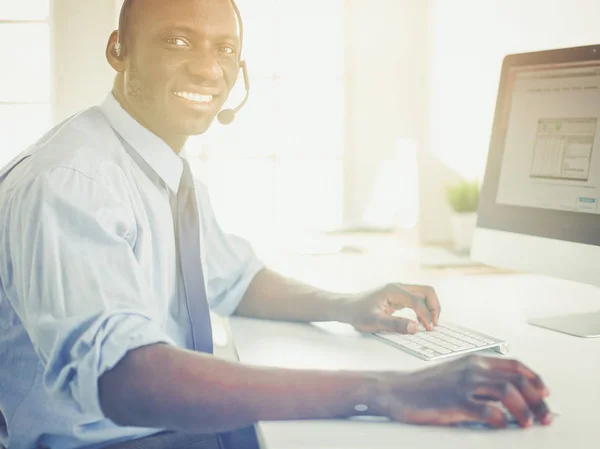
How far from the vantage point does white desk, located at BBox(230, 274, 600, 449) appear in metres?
0.72

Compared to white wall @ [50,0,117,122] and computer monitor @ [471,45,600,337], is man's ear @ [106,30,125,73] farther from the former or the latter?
white wall @ [50,0,117,122]

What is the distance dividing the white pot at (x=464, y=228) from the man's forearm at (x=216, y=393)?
1.59m

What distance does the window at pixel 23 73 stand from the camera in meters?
2.77

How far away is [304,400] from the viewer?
766 mm

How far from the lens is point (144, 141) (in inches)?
44.9

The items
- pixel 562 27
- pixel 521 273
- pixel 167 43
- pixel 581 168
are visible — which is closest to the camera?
pixel 167 43

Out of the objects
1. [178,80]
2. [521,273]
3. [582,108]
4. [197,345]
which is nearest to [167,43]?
[178,80]

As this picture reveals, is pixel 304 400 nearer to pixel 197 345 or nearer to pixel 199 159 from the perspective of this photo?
pixel 197 345

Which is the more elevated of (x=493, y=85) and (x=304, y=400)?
(x=493, y=85)

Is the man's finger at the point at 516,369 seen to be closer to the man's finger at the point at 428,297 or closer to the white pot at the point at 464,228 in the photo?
the man's finger at the point at 428,297

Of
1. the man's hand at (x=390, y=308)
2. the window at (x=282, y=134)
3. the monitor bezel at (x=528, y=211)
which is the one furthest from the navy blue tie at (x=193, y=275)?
the window at (x=282, y=134)

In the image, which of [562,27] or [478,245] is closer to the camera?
[478,245]

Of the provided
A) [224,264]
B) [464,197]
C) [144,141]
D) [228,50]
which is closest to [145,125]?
[144,141]

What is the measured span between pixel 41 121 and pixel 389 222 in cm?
143
